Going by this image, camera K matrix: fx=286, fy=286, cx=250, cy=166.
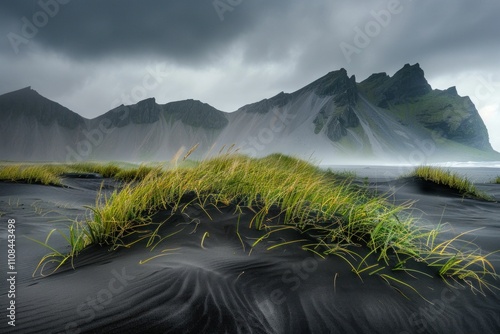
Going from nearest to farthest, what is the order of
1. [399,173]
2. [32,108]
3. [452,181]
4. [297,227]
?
1. [297,227]
2. [452,181]
3. [399,173]
4. [32,108]

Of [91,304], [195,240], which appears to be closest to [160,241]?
[195,240]

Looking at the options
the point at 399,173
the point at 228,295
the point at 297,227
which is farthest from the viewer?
the point at 399,173

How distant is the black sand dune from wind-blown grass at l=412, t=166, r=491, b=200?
7.99 meters

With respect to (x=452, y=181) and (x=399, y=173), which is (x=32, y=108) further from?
(x=452, y=181)

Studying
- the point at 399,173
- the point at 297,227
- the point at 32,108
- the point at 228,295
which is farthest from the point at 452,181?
the point at 32,108

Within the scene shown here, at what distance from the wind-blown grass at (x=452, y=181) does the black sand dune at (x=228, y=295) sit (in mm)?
7992

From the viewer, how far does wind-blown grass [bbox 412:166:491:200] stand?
9.00 metres

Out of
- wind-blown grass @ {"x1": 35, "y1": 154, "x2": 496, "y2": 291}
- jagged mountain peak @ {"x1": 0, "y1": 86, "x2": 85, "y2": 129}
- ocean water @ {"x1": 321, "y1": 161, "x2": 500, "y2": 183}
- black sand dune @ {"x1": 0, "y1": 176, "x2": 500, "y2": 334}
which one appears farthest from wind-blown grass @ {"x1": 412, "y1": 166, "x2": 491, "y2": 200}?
jagged mountain peak @ {"x1": 0, "y1": 86, "x2": 85, "y2": 129}

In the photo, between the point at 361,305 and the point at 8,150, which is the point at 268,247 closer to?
the point at 361,305

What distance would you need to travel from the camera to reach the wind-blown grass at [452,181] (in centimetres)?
900

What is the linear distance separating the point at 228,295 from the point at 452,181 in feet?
35.1

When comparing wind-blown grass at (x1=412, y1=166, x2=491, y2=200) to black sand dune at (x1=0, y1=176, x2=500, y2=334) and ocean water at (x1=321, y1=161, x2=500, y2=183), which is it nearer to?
ocean water at (x1=321, y1=161, x2=500, y2=183)

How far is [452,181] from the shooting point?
9.74m

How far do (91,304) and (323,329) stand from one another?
4.16 feet
